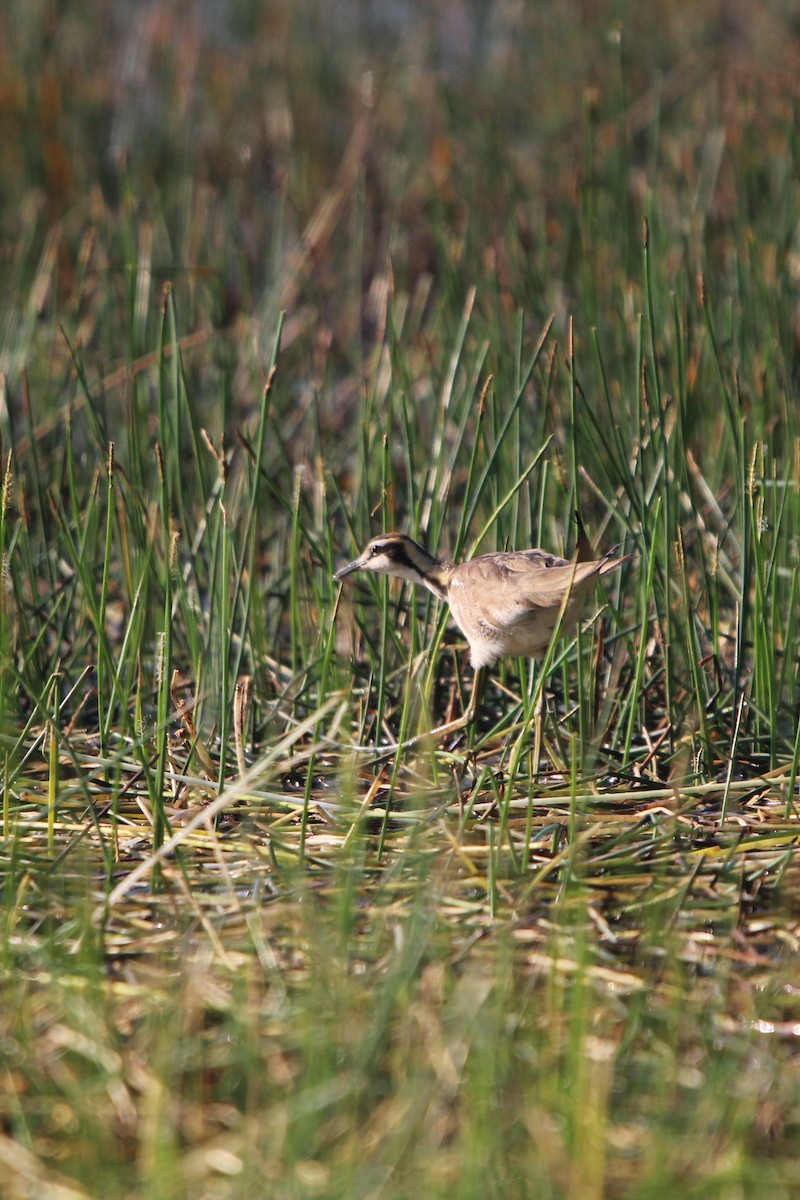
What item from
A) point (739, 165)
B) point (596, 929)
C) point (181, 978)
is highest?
point (739, 165)

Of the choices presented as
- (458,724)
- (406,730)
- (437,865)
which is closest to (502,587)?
(406,730)

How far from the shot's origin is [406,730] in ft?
10.0

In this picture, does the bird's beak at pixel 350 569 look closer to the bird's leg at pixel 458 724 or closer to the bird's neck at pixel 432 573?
the bird's neck at pixel 432 573

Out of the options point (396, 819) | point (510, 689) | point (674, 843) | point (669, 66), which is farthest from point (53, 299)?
point (669, 66)

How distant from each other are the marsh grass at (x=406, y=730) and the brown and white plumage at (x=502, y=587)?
0.11 metres

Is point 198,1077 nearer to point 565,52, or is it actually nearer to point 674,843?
point 674,843

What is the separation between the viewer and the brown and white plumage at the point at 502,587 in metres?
2.97

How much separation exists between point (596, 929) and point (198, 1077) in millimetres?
908

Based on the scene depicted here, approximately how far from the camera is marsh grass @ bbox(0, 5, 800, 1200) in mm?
2088

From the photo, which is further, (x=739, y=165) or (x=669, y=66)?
(x=669, y=66)

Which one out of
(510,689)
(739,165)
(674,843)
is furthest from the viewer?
(739,165)

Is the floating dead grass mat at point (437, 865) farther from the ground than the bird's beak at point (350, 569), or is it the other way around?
the bird's beak at point (350, 569)

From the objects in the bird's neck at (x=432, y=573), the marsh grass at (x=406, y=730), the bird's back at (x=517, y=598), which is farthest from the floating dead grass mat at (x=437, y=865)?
the bird's neck at (x=432, y=573)

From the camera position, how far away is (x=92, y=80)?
7316 millimetres
